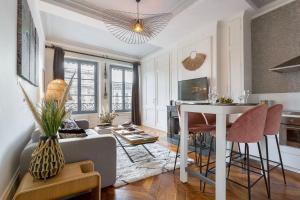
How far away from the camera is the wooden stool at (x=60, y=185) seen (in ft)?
3.66

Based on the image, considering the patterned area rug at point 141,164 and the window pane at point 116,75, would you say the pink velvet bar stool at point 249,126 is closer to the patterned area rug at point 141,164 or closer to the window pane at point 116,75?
the patterned area rug at point 141,164

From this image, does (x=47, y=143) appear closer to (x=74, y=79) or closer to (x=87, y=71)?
(x=74, y=79)

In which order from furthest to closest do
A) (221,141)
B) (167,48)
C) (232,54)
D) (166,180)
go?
(167,48) → (232,54) → (166,180) → (221,141)

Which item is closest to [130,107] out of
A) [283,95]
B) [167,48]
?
[167,48]

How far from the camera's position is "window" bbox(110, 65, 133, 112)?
20.8 ft

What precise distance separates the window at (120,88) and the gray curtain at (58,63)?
5.86 feet

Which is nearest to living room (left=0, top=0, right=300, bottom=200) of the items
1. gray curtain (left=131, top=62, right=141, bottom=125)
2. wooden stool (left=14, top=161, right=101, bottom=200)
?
wooden stool (left=14, top=161, right=101, bottom=200)

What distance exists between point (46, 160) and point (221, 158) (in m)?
1.53

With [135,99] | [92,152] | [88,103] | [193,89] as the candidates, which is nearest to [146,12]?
[193,89]

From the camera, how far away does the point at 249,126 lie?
4.86 ft

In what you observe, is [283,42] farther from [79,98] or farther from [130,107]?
[79,98]

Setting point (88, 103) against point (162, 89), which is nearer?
point (162, 89)

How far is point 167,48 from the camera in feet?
16.8

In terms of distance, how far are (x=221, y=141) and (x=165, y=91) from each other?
3852 mm
